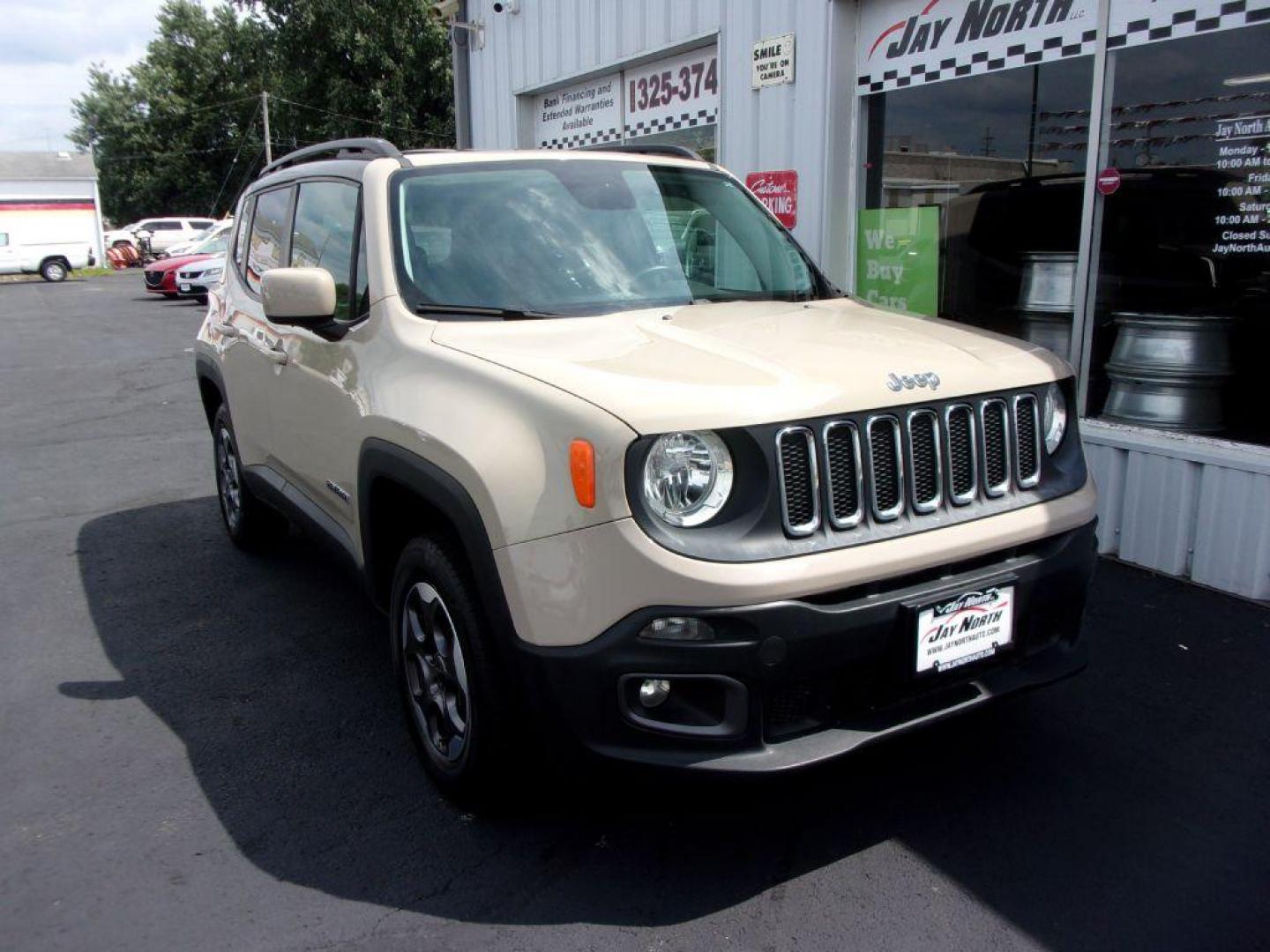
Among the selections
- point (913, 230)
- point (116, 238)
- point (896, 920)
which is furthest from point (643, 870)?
point (116, 238)

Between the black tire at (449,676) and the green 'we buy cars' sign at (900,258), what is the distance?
4109mm

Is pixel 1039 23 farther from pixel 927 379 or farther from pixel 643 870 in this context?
pixel 643 870

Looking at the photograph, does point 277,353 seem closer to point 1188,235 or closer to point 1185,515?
point 1185,515

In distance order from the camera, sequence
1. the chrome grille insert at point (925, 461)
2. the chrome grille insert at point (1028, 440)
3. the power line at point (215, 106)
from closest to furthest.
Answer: the chrome grille insert at point (925, 461), the chrome grille insert at point (1028, 440), the power line at point (215, 106)

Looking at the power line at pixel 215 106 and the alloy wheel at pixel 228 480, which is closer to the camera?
the alloy wheel at pixel 228 480

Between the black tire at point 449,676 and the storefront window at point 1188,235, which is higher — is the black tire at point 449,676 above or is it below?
below

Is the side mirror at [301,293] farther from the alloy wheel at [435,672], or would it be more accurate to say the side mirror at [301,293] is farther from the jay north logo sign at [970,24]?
the jay north logo sign at [970,24]

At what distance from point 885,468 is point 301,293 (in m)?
1.91

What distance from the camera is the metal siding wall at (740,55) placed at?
6660mm

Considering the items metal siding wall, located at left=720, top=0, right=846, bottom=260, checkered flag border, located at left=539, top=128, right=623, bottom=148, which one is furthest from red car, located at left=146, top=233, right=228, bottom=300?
metal siding wall, located at left=720, top=0, right=846, bottom=260

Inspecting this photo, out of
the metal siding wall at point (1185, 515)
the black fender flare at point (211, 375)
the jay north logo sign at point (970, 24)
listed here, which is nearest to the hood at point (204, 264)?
the black fender flare at point (211, 375)

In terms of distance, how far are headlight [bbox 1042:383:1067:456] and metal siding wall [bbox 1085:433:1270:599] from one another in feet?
6.36

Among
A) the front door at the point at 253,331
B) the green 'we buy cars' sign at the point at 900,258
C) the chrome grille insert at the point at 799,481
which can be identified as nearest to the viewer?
the chrome grille insert at the point at 799,481

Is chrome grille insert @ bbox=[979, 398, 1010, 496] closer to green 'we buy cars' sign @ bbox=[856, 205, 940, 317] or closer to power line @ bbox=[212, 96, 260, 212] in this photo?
green 'we buy cars' sign @ bbox=[856, 205, 940, 317]
